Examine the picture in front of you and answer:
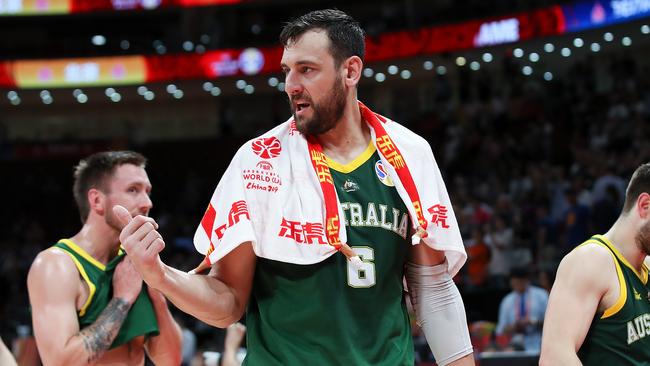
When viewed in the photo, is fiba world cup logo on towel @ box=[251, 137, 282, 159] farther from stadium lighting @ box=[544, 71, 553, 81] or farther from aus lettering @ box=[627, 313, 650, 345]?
stadium lighting @ box=[544, 71, 553, 81]

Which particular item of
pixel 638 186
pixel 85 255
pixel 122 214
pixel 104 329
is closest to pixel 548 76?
pixel 638 186

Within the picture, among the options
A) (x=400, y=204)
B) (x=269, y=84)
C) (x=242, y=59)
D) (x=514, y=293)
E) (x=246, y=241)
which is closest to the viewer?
(x=246, y=241)

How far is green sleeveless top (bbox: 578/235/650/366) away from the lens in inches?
169

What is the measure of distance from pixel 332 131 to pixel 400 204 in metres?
0.37

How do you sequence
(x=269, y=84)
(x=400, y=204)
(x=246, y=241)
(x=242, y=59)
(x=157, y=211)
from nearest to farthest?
(x=246, y=241) < (x=400, y=204) < (x=157, y=211) < (x=242, y=59) < (x=269, y=84)

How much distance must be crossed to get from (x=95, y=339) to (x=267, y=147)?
1.79 metres

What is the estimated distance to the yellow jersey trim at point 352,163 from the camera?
10.7 feet

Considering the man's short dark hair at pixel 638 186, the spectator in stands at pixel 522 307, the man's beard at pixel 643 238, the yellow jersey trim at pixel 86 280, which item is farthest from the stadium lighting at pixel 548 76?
the yellow jersey trim at pixel 86 280

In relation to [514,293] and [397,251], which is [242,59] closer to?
[514,293]

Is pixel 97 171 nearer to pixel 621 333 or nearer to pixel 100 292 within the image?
pixel 100 292

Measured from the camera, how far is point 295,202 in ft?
10.2

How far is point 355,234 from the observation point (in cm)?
314

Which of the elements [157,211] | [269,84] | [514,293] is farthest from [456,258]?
[269,84]

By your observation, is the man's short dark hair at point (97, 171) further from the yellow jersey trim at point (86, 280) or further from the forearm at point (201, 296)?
the forearm at point (201, 296)
